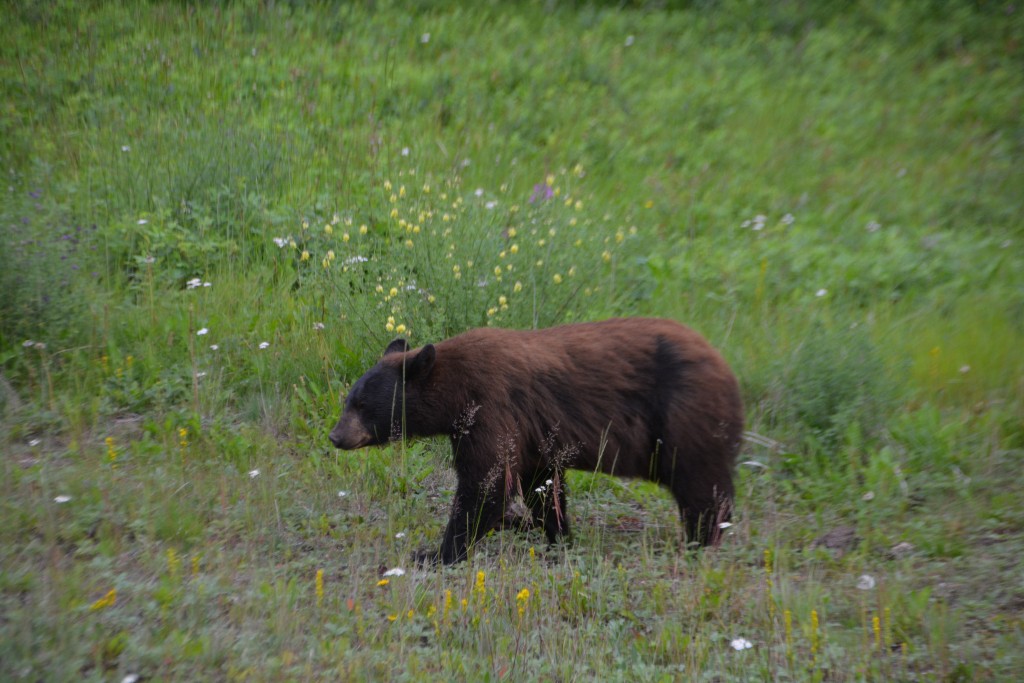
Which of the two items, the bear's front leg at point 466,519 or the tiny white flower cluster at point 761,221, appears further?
the tiny white flower cluster at point 761,221

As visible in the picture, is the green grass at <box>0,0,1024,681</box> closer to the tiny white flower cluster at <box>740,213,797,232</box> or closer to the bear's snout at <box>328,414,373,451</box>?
the tiny white flower cluster at <box>740,213,797,232</box>

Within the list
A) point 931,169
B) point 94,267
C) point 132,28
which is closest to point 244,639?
point 94,267

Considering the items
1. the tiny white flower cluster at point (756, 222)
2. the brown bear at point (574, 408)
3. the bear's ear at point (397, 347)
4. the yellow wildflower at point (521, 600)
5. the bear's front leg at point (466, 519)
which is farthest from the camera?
the tiny white flower cluster at point (756, 222)

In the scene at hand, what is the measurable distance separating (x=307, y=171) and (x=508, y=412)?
5009mm

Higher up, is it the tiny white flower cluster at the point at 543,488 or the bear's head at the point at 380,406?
the bear's head at the point at 380,406

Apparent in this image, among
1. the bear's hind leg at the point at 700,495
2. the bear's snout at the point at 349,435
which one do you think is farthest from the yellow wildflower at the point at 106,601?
the bear's hind leg at the point at 700,495

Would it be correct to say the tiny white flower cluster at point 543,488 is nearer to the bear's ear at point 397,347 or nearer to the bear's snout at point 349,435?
the bear's snout at point 349,435

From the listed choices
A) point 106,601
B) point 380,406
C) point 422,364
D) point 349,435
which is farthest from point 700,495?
point 106,601

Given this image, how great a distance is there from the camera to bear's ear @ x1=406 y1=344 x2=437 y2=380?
16.1ft

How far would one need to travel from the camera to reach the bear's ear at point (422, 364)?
16.1 ft

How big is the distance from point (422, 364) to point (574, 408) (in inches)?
35.5

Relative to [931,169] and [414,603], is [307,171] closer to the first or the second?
[414,603]

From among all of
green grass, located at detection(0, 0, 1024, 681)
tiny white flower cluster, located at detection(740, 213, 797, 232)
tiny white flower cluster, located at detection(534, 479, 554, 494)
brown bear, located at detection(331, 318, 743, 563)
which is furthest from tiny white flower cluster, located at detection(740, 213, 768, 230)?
tiny white flower cluster, located at detection(534, 479, 554, 494)

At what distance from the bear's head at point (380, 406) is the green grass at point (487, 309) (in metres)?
0.48
